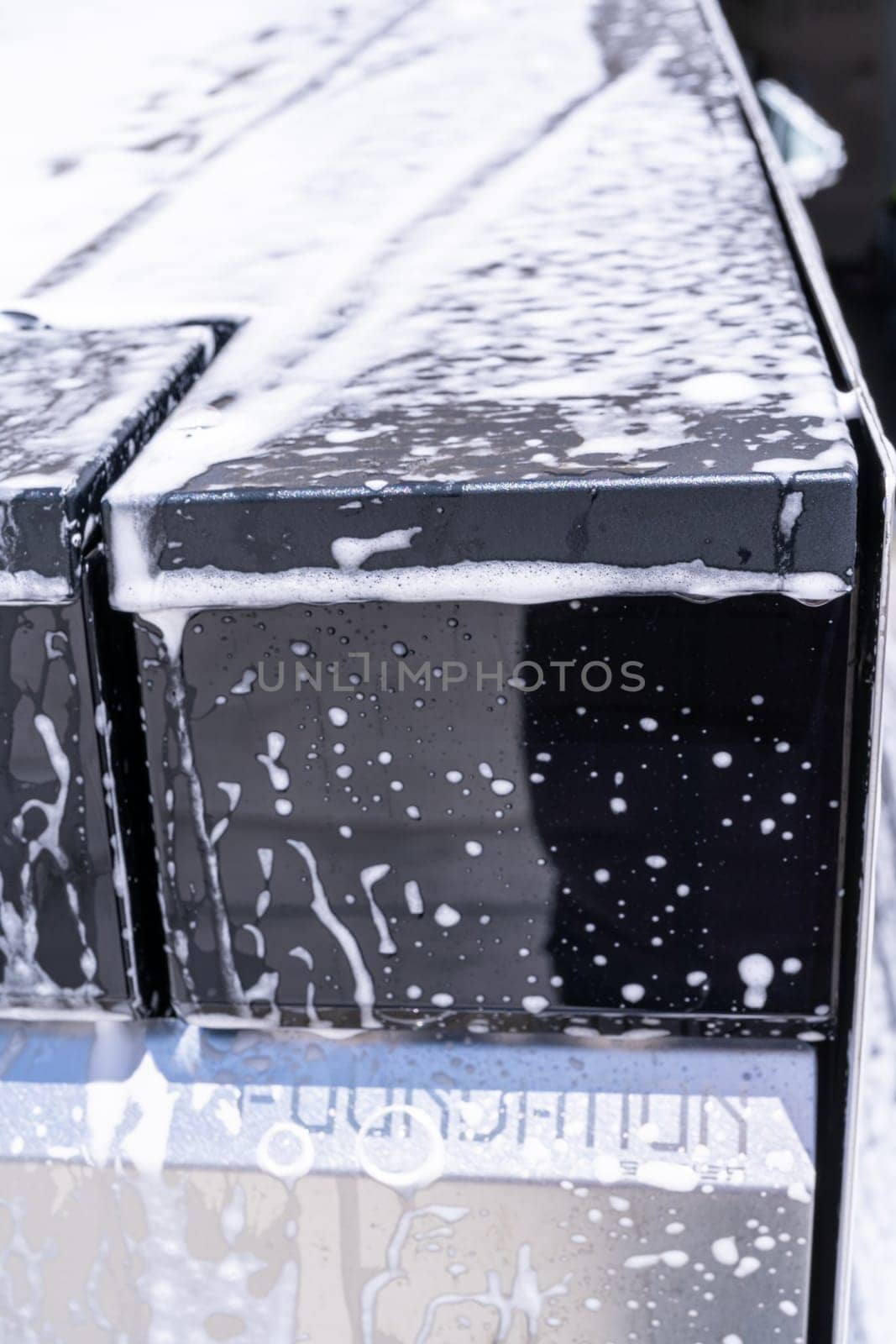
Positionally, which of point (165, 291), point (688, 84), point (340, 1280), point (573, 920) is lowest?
point (340, 1280)

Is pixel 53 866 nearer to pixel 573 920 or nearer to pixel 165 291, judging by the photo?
pixel 573 920

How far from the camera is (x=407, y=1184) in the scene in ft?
1.62

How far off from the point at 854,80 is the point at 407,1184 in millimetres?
5490

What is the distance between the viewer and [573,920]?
47 cm

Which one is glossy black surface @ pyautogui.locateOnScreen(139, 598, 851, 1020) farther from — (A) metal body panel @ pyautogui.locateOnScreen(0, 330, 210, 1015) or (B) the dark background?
(B) the dark background

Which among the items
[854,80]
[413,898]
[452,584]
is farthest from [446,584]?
[854,80]

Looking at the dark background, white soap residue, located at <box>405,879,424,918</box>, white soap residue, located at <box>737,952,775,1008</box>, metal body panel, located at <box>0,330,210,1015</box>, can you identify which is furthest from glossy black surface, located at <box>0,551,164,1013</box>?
the dark background

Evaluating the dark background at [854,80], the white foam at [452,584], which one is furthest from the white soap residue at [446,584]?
the dark background at [854,80]

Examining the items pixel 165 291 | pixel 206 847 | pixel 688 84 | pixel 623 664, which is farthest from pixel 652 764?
pixel 688 84

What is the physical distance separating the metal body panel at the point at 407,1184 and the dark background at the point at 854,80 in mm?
4641

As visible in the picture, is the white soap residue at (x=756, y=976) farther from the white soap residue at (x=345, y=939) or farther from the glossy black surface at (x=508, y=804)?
the white soap residue at (x=345, y=939)

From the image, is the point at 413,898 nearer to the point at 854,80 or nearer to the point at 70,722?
the point at 70,722

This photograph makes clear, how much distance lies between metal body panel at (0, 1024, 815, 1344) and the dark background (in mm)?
4641

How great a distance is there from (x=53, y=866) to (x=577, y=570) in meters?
0.25
